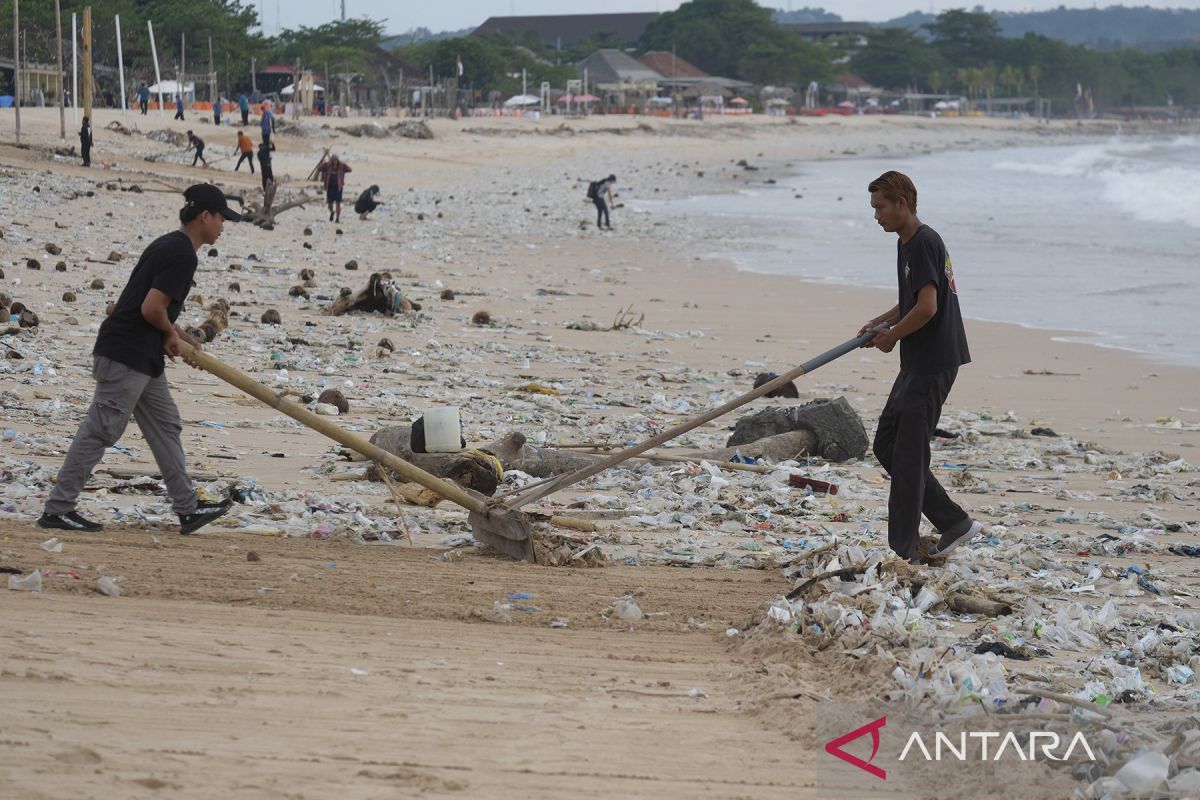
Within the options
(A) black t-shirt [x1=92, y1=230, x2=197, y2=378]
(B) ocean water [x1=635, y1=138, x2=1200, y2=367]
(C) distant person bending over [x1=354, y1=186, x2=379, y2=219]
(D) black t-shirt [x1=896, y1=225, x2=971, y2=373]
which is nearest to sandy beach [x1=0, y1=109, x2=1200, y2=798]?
(A) black t-shirt [x1=92, y1=230, x2=197, y2=378]

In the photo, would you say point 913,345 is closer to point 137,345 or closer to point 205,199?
point 205,199

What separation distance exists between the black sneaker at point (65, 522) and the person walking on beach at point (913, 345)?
3.43 m

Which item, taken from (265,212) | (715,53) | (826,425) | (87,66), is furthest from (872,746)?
(715,53)

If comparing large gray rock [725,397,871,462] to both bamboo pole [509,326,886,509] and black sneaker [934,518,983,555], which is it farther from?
bamboo pole [509,326,886,509]

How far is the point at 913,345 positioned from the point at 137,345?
329 centimetres

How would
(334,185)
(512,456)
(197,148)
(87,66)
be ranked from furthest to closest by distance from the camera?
(197,148), (87,66), (334,185), (512,456)

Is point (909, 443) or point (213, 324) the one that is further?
point (213, 324)

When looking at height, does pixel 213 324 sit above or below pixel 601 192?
below

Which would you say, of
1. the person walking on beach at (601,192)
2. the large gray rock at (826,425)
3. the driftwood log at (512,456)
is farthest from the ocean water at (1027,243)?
the driftwood log at (512,456)

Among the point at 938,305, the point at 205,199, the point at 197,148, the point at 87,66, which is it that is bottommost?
the point at 938,305

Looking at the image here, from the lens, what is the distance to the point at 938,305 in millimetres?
5684

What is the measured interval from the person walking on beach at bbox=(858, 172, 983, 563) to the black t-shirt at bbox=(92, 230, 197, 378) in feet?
9.42

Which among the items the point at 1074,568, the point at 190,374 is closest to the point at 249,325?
the point at 190,374

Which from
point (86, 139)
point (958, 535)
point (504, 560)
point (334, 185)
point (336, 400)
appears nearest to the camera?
point (504, 560)
